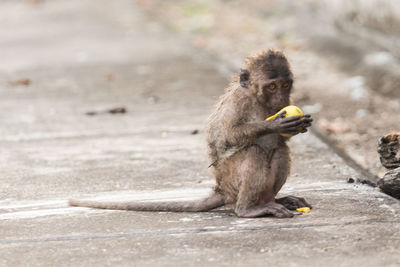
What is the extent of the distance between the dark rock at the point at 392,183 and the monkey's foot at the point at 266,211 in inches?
29.8

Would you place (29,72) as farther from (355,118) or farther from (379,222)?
(379,222)

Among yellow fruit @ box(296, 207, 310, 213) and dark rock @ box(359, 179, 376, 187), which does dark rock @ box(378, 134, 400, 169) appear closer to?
dark rock @ box(359, 179, 376, 187)

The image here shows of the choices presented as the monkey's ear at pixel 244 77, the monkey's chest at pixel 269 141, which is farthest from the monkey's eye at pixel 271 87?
the monkey's chest at pixel 269 141

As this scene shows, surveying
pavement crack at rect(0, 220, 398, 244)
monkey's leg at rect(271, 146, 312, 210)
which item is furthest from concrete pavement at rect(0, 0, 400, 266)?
monkey's leg at rect(271, 146, 312, 210)

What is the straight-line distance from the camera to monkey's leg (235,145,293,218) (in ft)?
14.0

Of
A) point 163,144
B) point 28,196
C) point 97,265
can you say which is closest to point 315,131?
Result: point 163,144

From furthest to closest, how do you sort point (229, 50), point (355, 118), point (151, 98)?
point (229, 50) < point (151, 98) < point (355, 118)

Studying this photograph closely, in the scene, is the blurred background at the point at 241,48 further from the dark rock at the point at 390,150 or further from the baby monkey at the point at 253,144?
the baby monkey at the point at 253,144

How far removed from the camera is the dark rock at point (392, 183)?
179 inches

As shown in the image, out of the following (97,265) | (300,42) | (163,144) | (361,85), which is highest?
(300,42)

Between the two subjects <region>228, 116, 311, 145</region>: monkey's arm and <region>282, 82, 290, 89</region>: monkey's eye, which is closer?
<region>228, 116, 311, 145</region>: monkey's arm

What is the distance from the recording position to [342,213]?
4281 millimetres

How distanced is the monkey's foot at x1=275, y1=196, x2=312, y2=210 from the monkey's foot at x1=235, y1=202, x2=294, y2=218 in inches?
5.1

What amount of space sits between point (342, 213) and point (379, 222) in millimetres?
264
